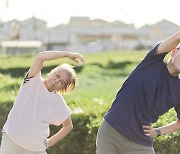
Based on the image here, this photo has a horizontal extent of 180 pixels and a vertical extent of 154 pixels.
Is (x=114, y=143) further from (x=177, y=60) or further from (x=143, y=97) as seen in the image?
(x=177, y=60)

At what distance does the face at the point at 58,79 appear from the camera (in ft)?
13.5

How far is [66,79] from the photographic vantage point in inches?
163

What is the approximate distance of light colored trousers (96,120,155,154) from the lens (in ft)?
12.5

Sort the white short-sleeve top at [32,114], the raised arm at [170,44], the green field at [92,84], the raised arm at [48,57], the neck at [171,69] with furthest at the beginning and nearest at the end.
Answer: the green field at [92,84]
the white short-sleeve top at [32,114]
the raised arm at [48,57]
the neck at [171,69]
the raised arm at [170,44]

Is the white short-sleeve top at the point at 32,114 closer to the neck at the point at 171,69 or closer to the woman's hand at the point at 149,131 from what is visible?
the woman's hand at the point at 149,131

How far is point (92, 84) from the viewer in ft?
50.9

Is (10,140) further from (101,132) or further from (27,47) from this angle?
(27,47)

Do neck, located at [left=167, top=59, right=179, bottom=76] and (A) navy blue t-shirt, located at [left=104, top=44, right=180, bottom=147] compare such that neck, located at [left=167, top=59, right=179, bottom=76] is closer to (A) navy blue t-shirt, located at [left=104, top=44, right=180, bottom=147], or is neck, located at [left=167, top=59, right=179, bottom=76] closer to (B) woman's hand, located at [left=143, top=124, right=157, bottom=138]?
(A) navy blue t-shirt, located at [left=104, top=44, right=180, bottom=147]

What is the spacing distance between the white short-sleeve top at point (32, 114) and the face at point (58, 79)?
2.5 inches

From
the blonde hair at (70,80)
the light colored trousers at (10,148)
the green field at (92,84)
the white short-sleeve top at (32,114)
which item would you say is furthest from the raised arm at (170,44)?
the green field at (92,84)

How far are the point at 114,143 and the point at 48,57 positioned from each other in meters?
0.82

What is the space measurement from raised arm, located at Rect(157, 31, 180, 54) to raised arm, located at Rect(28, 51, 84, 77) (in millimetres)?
624

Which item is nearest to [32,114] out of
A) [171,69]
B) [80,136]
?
[171,69]

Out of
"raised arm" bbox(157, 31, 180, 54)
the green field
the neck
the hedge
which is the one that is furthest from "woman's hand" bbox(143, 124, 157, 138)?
the hedge
